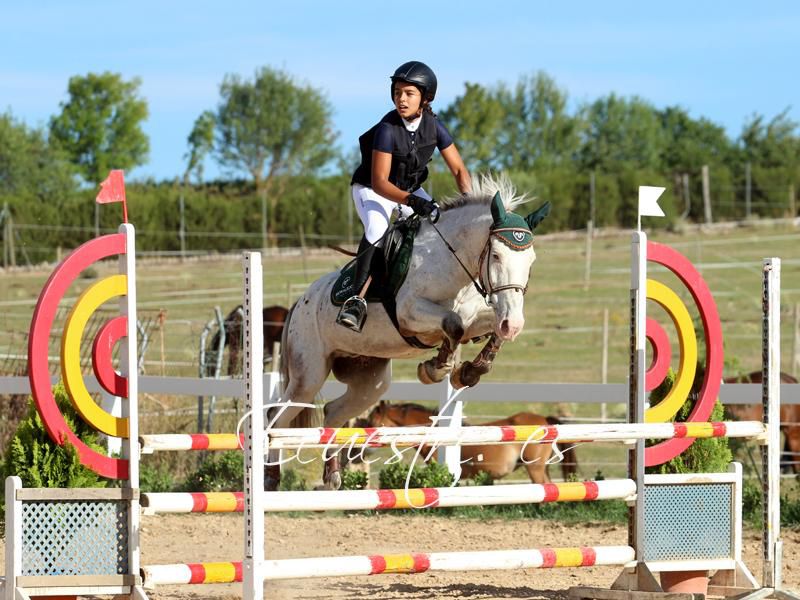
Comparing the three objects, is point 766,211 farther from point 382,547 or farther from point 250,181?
point 382,547

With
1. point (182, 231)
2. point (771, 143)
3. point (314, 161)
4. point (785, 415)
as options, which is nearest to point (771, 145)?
point (771, 143)

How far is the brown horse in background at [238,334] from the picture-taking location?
11.2 m

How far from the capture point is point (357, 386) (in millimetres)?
6000

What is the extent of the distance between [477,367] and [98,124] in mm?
41824

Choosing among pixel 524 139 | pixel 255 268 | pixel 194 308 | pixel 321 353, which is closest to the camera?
pixel 255 268

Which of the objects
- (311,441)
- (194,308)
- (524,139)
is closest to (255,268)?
(311,441)

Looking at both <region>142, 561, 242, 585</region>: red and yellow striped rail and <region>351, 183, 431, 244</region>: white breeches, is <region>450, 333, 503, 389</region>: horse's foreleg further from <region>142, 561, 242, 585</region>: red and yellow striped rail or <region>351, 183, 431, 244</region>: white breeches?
<region>142, 561, 242, 585</region>: red and yellow striped rail

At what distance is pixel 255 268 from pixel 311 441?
0.65 meters

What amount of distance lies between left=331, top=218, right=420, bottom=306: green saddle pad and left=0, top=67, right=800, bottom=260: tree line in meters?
18.8

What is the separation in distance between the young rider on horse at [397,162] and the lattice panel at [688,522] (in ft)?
5.04

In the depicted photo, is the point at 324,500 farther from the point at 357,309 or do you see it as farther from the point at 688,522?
the point at 688,522

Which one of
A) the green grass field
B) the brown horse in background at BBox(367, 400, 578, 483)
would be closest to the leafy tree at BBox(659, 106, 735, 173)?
the green grass field

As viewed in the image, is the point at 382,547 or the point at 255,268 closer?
the point at 255,268

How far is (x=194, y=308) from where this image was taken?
21.4m
